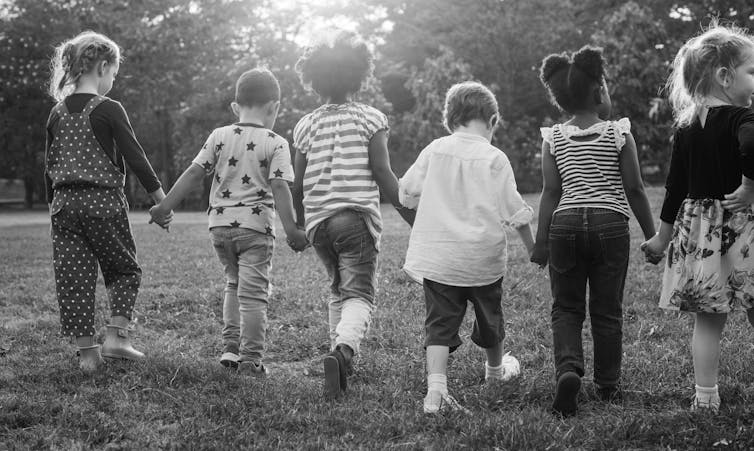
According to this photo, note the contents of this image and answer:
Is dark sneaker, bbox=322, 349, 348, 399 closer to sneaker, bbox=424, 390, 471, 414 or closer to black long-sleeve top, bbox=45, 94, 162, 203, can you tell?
sneaker, bbox=424, 390, 471, 414

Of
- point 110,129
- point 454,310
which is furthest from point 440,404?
point 110,129

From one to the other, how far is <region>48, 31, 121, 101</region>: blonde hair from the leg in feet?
3.85

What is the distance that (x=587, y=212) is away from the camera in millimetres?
3350

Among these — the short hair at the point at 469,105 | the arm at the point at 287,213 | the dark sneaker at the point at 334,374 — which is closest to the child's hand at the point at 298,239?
the arm at the point at 287,213

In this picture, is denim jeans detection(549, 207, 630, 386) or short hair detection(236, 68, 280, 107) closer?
denim jeans detection(549, 207, 630, 386)

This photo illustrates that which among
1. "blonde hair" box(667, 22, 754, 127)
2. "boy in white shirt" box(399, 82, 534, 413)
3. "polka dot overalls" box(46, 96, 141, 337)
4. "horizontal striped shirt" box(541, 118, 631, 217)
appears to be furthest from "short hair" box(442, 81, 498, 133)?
"polka dot overalls" box(46, 96, 141, 337)

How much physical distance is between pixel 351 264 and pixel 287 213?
17.6 inches

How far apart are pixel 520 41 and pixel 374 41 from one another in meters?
→ 7.15

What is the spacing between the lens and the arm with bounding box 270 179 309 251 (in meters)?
3.90

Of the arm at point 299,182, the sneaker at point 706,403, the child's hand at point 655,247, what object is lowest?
the sneaker at point 706,403

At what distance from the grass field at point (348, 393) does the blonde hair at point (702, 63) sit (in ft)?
4.45

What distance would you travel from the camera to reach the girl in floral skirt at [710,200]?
3152 millimetres

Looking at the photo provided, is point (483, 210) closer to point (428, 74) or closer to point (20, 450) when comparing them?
point (20, 450)

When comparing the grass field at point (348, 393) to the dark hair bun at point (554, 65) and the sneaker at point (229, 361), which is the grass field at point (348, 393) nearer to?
the sneaker at point (229, 361)
